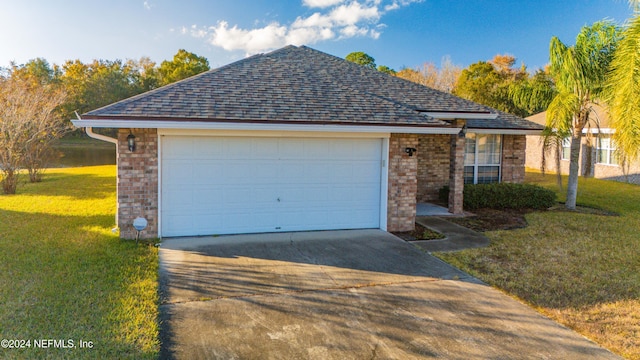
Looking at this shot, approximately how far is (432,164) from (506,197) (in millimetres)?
2586

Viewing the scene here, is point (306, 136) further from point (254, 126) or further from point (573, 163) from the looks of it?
point (573, 163)

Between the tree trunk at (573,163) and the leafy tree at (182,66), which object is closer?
the tree trunk at (573,163)

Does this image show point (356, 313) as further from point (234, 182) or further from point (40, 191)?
point (40, 191)

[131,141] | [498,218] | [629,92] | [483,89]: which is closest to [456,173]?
[498,218]

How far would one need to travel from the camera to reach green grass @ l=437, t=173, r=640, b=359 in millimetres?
4875

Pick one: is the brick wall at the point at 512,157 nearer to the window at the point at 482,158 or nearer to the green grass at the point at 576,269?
the window at the point at 482,158

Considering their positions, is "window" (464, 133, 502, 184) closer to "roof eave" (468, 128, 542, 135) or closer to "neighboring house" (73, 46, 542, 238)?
"roof eave" (468, 128, 542, 135)

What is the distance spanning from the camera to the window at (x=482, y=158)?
1345 centimetres

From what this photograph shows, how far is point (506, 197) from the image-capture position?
1270cm

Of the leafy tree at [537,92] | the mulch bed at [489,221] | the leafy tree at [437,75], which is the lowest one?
the mulch bed at [489,221]

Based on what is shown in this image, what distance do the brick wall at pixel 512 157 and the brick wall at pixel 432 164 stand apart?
2.13 meters

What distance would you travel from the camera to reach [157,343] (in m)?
4.07

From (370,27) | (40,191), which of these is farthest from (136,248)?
(370,27)

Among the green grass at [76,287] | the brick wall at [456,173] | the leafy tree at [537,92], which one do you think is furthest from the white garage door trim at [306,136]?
the leafy tree at [537,92]
